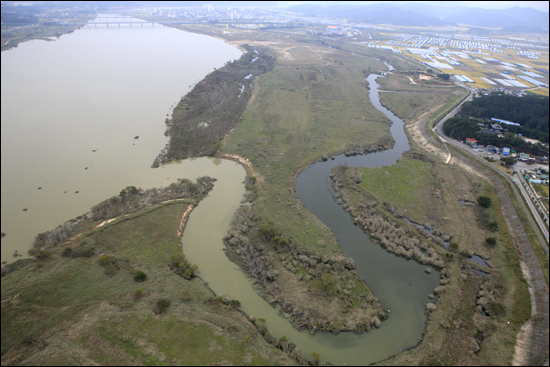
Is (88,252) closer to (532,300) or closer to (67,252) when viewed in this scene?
(67,252)

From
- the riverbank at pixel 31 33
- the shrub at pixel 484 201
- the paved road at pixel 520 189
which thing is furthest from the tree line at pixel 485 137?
the riverbank at pixel 31 33

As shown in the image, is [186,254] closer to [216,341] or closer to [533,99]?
[216,341]

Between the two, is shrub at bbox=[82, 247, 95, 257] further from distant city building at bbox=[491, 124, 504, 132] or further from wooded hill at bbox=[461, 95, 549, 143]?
wooded hill at bbox=[461, 95, 549, 143]

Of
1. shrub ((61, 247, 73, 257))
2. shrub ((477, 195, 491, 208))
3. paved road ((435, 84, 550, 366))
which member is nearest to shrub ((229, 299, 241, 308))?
shrub ((61, 247, 73, 257))

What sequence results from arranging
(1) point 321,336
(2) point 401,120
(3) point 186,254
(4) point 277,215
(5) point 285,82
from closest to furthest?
1. (1) point 321,336
2. (3) point 186,254
3. (4) point 277,215
4. (2) point 401,120
5. (5) point 285,82

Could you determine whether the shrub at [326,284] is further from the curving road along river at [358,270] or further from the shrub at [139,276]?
the shrub at [139,276]

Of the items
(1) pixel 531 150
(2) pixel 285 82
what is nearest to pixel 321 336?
(1) pixel 531 150
